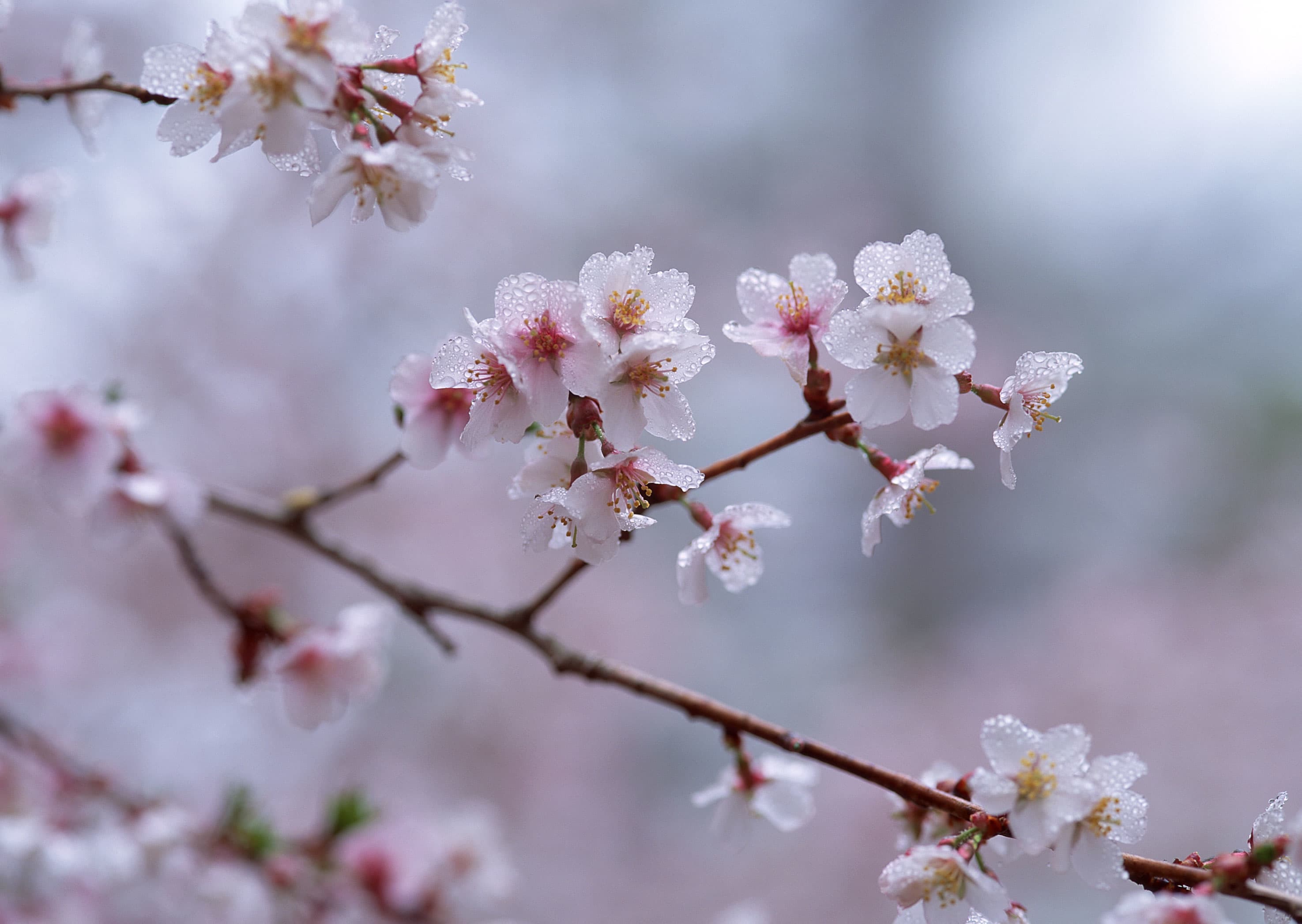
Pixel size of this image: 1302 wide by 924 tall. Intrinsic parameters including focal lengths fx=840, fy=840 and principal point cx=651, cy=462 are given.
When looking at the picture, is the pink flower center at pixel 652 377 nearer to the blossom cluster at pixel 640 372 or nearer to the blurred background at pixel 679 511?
the blossom cluster at pixel 640 372

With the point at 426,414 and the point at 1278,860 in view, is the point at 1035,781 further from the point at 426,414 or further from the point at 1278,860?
the point at 426,414

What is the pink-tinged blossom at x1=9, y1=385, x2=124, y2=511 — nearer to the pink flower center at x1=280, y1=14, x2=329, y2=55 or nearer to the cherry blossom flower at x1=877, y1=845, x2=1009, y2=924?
the pink flower center at x1=280, y1=14, x2=329, y2=55

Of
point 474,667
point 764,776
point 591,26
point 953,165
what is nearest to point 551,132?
point 591,26

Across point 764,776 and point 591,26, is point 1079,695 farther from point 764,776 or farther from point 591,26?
point 591,26

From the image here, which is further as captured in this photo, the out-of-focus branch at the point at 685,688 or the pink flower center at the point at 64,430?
the pink flower center at the point at 64,430

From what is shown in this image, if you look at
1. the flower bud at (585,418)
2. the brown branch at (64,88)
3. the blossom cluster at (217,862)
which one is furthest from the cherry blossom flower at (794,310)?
the blossom cluster at (217,862)

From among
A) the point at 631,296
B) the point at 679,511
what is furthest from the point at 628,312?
the point at 679,511

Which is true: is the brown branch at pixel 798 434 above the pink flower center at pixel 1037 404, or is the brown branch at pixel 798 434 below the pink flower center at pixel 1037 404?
below
